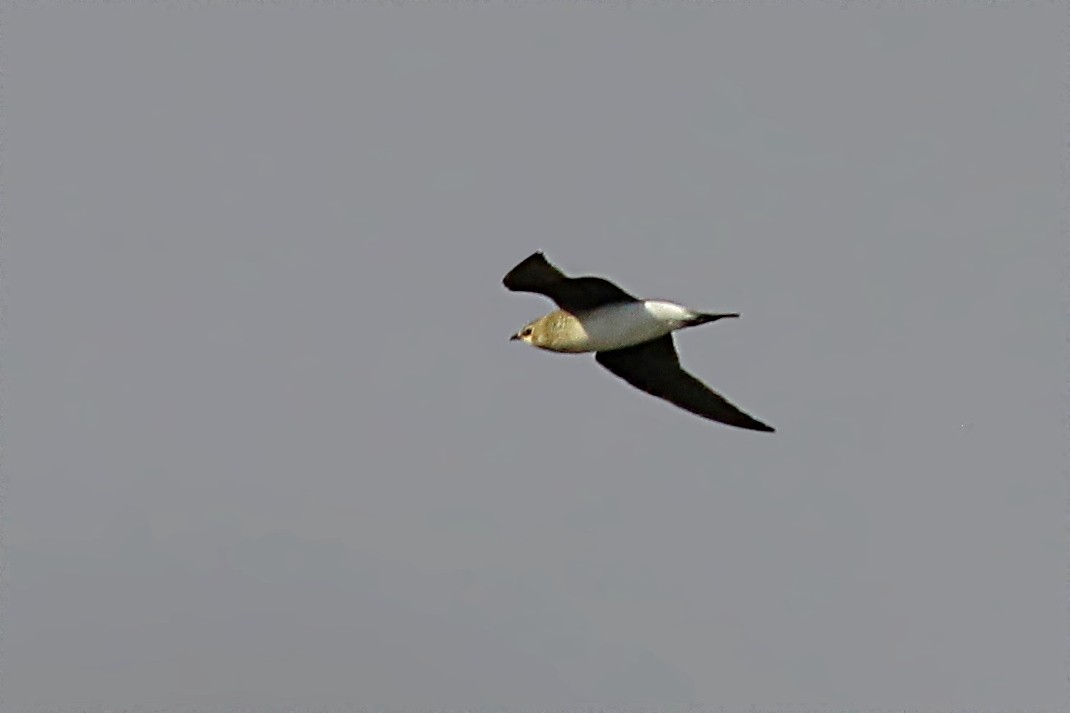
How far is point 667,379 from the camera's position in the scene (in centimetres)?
2462

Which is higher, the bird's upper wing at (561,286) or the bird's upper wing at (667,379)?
the bird's upper wing at (561,286)

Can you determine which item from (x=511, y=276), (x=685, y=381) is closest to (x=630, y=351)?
(x=685, y=381)

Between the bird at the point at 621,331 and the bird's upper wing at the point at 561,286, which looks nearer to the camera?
the bird's upper wing at the point at 561,286

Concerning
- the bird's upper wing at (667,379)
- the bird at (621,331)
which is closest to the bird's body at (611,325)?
the bird at (621,331)

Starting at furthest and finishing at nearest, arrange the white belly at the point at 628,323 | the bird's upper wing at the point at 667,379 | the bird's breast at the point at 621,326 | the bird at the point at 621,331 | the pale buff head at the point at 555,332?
the bird's upper wing at the point at 667,379
the pale buff head at the point at 555,332
the bird's breast at the point at 621,326
the white belly at the point at 628,323
the bird at the point at 621,331

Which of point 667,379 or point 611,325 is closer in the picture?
point 611,325

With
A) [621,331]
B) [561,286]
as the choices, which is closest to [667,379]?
[621,331]

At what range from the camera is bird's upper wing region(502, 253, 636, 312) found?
22.4 meters

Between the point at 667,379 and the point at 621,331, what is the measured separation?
140 cm

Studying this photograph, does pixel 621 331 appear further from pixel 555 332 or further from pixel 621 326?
pixel 555 332

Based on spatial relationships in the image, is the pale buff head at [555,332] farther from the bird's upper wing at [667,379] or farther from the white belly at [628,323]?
the bird's upper wing at [667,379]

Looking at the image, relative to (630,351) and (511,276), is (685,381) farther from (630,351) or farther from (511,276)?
(511,276)

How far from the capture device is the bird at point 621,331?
22.9m

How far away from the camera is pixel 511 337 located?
81.4ft
